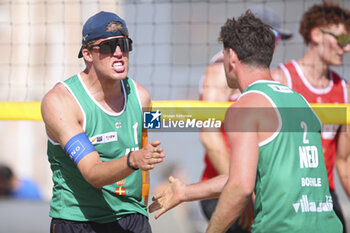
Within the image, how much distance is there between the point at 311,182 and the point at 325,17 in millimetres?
2600

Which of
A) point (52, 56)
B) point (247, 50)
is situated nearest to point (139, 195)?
point (247, 50)

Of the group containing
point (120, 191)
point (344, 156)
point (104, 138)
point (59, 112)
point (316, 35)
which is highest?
point (316, 35)

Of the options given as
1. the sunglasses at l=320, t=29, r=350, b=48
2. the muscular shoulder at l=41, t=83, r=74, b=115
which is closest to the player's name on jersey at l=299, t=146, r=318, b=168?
the muscular shoulder at l=41, t=83, r=74, b=115

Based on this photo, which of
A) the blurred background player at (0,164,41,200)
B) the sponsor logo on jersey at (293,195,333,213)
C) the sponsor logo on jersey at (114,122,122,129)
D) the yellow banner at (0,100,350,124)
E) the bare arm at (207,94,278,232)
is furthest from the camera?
the blurred background player at (0,164,41,200)

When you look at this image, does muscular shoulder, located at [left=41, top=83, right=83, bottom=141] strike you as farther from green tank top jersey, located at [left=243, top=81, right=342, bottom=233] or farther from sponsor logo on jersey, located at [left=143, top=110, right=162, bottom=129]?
green tank top jersey, located at [left=243, top=81, right=342, bottom=233]

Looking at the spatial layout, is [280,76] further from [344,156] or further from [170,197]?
[170,197]

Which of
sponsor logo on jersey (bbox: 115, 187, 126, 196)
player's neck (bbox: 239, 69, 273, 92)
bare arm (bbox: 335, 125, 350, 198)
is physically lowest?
bare arm (bbox: 335, 125, 350, 198)

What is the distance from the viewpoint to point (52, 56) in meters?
13.0

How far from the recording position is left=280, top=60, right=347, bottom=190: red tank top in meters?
4.81

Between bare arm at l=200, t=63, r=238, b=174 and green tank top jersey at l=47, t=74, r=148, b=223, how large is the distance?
1.36 m

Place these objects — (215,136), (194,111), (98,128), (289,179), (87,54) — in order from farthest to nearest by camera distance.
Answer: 1. (215,136)
2. (194,111)
3. (87,54)
4. (98,128)
5. (289,179)

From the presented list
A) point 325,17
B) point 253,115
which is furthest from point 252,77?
point 325,17

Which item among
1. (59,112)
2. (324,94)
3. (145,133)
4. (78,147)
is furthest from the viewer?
(324,94)

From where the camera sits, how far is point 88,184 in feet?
11.1
